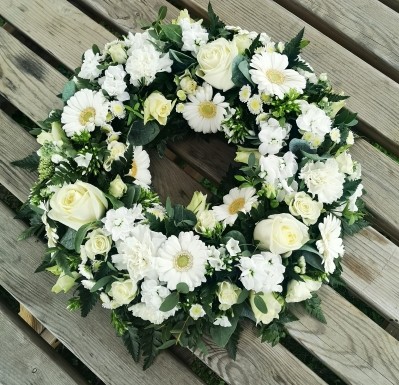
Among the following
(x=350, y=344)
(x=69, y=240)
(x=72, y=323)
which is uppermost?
(x=350, y=344)

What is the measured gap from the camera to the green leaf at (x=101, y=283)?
1.02m

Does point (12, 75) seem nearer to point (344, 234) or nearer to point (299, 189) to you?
point (299, 189)

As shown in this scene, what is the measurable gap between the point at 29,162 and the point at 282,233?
26.0 inches

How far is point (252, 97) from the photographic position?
43.1 inches

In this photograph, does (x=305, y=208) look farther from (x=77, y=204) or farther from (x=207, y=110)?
(x=77, y=204)

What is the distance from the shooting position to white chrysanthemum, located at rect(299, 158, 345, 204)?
1.02 m

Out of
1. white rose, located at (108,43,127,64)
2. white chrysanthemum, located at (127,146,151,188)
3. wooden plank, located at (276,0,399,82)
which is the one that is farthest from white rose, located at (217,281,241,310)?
wooden plank, located at (276,0,399,82)

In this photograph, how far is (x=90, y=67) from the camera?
1142 mm

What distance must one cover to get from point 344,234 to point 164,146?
1.60 feet

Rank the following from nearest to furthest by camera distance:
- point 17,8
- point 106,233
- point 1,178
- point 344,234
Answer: point 106,233, point 344,234, point 1,178, point 17,8

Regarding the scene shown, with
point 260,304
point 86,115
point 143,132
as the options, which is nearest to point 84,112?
point 86,115

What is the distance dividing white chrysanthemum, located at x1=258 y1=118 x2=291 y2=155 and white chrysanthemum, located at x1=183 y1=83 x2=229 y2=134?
0.37 ft

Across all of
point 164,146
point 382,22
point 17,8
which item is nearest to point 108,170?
point 164,146

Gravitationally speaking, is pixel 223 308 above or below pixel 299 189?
below
